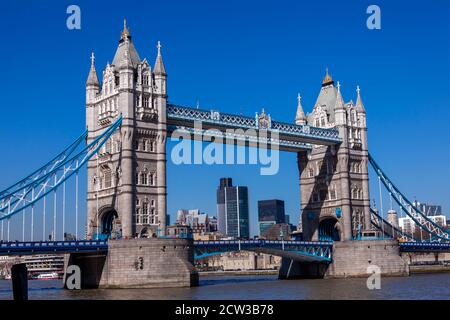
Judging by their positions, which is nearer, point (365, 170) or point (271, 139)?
point (271, 139)

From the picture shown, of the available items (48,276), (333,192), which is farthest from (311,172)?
(48,276)

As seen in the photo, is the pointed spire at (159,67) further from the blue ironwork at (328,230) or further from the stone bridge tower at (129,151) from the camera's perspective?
the blue ironwork at (328,230)

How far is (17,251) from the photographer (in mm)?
51562

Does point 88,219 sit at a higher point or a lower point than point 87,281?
higher

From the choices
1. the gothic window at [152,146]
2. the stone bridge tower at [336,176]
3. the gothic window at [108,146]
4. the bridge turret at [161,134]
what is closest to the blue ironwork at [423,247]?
the stone bridge tower at [336,176]

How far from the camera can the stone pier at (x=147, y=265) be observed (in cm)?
5509

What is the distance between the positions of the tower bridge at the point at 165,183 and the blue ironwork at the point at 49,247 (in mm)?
84

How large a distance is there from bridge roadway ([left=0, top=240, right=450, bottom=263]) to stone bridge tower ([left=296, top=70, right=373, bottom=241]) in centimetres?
578

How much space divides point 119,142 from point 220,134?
12144mm

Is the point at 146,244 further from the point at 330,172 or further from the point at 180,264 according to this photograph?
the point at 330,172

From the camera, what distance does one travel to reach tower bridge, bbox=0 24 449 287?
55875 mm

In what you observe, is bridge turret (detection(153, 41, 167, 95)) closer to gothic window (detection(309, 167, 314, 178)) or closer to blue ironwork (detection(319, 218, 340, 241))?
gothic window (detection(309, 167, 314, 178))

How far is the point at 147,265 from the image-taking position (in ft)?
182
